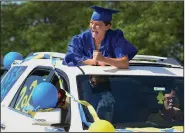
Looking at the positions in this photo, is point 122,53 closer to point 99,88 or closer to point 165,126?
point 99,88

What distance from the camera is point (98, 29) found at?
4.54 meters

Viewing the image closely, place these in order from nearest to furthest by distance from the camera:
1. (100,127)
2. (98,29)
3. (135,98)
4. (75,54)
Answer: (100,127), (135,98), (75,54), (98,29)

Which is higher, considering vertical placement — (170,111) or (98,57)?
(98,57)

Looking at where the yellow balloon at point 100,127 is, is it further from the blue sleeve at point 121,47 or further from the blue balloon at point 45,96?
the blue sleeve at point 121,47

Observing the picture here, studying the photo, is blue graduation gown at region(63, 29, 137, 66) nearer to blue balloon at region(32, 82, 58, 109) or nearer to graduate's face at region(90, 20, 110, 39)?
graduate's face at region(90, 20, 110, 39)

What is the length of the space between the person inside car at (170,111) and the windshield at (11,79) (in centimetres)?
168

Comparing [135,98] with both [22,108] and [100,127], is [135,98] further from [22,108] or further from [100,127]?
[22,108]

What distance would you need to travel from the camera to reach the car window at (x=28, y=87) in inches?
180

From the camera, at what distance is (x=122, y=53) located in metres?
4.46

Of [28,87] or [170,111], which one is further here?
[28,87]

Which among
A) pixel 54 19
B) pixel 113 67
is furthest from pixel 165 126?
pixel 54 19

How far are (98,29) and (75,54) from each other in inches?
14.0

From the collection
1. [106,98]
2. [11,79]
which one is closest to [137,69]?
[106,98]

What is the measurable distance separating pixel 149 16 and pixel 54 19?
5366 mm
